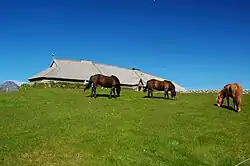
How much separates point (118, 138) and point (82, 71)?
8755 centimetres

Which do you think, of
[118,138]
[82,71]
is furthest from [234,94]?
[82,71]

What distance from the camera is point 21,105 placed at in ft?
103

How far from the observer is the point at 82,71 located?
4139 inches

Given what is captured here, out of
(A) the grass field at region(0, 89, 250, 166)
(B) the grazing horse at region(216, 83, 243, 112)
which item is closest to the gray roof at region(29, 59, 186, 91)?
(B) the grazing horse at region(216, 83, 243, 112)

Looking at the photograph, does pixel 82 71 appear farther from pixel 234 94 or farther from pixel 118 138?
pixel 118 138

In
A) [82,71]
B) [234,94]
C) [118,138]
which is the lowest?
[118,138]

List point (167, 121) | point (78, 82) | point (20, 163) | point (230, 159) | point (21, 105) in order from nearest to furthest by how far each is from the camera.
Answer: point (20, 163) → point (230, 159) → point (167, 121) → point (21, 105) → point (78, 82)

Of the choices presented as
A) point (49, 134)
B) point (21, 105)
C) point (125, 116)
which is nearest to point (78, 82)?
point (21, 105)

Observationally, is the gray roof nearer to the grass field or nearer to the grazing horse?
the grazing horse

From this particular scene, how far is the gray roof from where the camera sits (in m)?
100

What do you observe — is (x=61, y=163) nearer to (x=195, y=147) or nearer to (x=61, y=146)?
(x=61, y=146)

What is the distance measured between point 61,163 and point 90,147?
245cm

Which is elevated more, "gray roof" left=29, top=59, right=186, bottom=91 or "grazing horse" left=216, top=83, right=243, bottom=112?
"gray roof" left=29, top=59, right=186, bottom=91

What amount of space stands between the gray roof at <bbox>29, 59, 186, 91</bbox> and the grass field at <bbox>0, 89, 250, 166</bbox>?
72.8 meters
